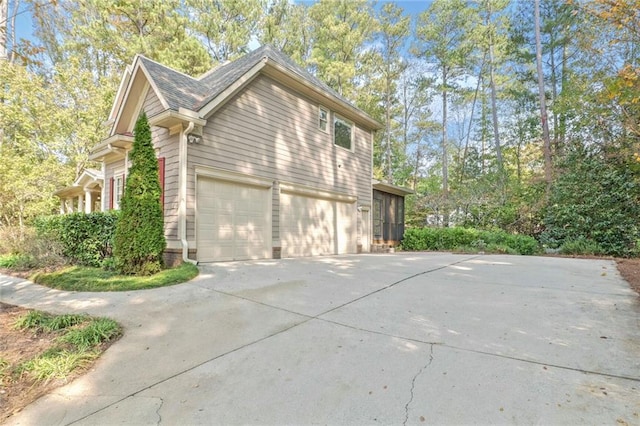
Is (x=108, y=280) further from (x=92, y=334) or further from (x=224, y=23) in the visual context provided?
(x=224, y=23)

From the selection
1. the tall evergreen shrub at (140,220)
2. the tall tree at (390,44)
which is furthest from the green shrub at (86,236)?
the tall tree at (390,44)

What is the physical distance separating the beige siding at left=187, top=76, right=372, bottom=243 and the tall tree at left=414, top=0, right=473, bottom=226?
11501 millimetres

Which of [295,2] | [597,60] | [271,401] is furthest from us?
[295,2]

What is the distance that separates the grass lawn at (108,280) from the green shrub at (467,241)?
36.1 feet

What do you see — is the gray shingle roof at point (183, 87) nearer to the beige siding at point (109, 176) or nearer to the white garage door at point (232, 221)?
the white garage door at point (232, 221)

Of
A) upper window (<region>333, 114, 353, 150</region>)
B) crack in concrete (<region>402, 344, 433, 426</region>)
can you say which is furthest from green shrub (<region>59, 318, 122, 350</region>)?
upper window (<region>333, 114, 353, 150</region>)

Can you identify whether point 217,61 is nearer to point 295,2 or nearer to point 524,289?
point 295,2

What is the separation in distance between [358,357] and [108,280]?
16.0 feet

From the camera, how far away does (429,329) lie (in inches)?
136

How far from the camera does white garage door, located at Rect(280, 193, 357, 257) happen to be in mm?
9586

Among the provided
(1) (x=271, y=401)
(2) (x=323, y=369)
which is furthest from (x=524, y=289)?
(1) (x=271, y=401)

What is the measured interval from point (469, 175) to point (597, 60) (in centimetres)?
1436

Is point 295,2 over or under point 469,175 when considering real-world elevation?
over

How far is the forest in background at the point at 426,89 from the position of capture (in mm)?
12023
